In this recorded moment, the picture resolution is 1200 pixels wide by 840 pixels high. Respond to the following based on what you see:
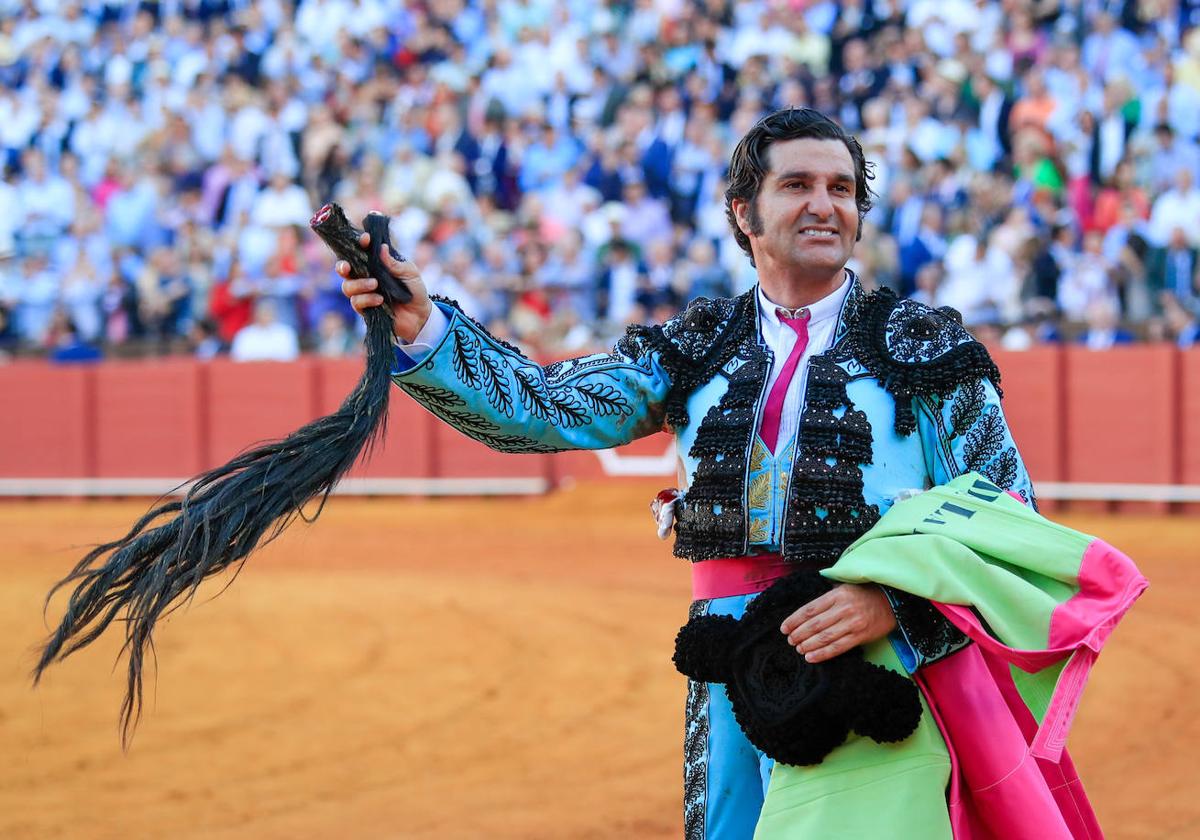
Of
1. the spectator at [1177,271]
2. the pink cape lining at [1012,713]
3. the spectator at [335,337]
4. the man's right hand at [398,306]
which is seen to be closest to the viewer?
the pink cape lining at [1012,713]

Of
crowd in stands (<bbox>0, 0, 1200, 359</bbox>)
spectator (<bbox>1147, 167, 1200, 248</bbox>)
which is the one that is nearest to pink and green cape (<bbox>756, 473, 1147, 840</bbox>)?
crowd in stands (<bbox>0, 0, 1200, 359</bbox>)

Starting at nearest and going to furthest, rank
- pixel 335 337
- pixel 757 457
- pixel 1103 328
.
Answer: pixel 757 457 < pixel 1103 328 < pixel 335 337

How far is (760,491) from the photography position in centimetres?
257

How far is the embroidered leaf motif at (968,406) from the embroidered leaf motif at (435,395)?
756 mm

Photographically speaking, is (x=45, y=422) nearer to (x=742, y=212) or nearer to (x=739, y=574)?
(x=742, y=212)

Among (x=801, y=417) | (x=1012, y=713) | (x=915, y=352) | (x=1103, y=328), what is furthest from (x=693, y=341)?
(x=1103, y=328)

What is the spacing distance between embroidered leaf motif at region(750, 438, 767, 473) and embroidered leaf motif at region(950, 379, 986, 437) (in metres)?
0.29

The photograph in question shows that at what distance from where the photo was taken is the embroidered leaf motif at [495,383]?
2609 millimetres

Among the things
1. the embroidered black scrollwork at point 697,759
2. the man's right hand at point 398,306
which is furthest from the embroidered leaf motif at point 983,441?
the man's right hand at point 398,306

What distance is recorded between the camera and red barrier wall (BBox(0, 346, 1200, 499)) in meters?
10.7

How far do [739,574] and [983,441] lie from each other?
1.40ft

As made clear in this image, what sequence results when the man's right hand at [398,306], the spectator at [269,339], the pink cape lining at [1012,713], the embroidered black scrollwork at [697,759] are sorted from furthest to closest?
1. the spectator at [269,339]
2. the embroidered black scrollwork at [697,759]
3. the man's right hand at [398,306]
4. the pink cape lining at [1012,713]

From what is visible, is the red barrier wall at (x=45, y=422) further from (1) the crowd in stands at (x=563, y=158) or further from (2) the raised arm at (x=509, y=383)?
(2) the raised arm at (x=509, y=383)

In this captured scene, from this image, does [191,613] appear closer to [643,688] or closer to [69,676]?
[69,676]
